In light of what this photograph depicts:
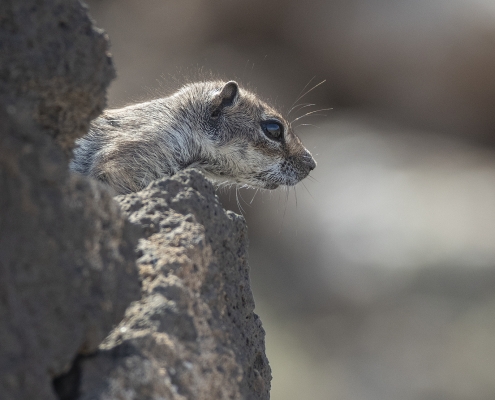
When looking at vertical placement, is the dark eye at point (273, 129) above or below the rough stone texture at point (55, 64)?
above

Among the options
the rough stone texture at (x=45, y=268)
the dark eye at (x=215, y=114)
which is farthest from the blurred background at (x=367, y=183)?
the rough stone texture at (x=45, y=268)

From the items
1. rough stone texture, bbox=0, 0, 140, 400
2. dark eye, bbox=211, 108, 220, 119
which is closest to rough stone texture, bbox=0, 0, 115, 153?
rough stone texture, bbox=0, 0, 140, 400

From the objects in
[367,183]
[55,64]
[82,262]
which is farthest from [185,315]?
[367,183]

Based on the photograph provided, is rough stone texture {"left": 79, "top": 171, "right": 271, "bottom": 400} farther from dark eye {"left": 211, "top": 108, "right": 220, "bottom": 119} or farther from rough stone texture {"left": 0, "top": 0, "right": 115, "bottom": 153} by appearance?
dark eye {"left": 211, "top": 108, "right": 220, "bottom": 119}

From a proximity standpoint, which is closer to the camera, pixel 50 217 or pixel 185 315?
pixel 50 217

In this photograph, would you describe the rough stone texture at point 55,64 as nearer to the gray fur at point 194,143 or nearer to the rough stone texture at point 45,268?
the rough stone texture at point 45,268

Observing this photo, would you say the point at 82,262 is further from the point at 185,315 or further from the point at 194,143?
the point at 194,143
